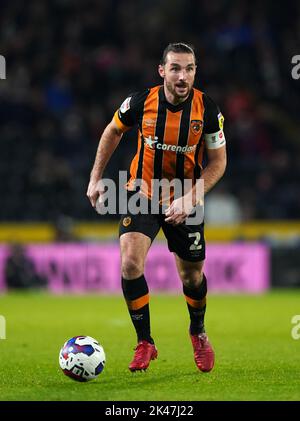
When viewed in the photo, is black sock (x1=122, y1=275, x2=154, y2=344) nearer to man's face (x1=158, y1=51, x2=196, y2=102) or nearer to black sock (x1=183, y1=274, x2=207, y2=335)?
black sock (x1=183, y1=274, x2=207, y2=335)

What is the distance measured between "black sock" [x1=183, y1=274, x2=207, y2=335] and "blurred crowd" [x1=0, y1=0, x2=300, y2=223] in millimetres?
9953

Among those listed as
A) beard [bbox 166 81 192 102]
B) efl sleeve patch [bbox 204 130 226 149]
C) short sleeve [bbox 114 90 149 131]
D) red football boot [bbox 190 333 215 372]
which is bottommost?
red football boot [bbox 190 333 215 372]

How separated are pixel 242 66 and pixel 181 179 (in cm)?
1287

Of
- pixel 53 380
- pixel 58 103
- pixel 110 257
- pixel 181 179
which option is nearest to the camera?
pixel 53 380

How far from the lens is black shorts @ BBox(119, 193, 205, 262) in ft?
22.6

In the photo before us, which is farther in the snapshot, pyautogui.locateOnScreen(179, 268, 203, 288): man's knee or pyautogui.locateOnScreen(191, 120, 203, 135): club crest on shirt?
pyautogui.locateOnScreen(179, 268, 203, 288): man's knee

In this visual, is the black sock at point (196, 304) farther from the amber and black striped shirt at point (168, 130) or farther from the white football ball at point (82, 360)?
the white football ball at point (82, 360)

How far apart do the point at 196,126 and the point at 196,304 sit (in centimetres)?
135

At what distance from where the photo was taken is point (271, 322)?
37.5 ft

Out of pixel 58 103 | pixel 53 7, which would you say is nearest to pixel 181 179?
pixel 58 103

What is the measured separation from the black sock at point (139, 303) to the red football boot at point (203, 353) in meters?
0.37

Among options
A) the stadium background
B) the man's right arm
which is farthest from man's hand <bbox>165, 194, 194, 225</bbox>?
the stadium background

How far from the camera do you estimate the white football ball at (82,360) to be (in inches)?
252

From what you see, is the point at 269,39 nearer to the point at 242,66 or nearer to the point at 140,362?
the point at 242,66
